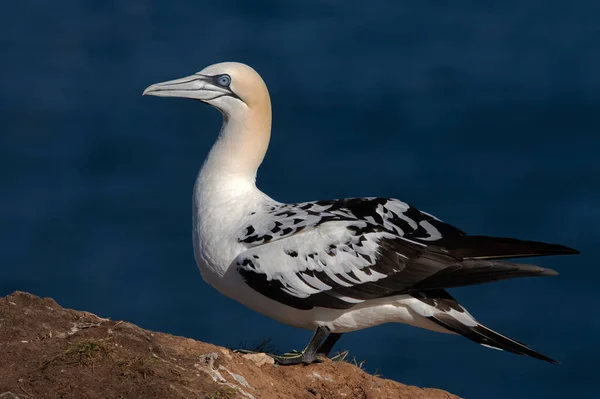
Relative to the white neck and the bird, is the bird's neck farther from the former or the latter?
the bird

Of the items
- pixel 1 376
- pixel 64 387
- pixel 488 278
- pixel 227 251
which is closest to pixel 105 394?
pixel 64 387

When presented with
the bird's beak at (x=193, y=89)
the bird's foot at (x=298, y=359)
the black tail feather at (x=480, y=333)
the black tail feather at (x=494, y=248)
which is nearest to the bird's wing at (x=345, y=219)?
the black tail feather at (x=494, y=248)

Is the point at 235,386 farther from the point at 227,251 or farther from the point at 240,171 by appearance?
the point at 240,171

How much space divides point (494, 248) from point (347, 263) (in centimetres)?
120

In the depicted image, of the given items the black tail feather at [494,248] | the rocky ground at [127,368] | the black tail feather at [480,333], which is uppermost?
the black tail feather at [494,248]

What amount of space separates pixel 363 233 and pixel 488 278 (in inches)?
42.8

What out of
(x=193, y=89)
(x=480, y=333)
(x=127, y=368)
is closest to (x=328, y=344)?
(x=480, y=333)

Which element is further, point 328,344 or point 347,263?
point 328,344

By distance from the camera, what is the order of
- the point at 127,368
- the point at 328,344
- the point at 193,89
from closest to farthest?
the point at 127,368
the point at 328,344
the point at 193,89

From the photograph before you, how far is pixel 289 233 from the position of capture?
9.18 metres

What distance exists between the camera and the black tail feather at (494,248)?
29.0 feet

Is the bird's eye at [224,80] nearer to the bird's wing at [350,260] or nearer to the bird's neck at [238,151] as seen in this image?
the bird's neck at [238,151]

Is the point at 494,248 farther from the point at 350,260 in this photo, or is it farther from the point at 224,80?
the point at 224,80

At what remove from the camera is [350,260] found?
9047 millimetres
